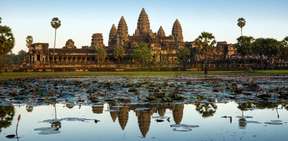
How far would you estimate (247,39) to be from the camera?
10594 cm

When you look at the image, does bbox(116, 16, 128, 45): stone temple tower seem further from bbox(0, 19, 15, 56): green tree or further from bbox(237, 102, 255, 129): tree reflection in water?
bbox(237, 102, 255, 129): tree reflection in water

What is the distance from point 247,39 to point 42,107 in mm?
91862

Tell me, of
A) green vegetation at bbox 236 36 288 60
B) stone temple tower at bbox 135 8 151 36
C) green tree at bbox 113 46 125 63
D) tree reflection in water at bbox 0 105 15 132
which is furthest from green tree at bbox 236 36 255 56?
tree reflection in water at bbox 0 105 15 132

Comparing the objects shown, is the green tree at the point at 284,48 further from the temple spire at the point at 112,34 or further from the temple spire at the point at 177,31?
the temple spire at the point at 112,34

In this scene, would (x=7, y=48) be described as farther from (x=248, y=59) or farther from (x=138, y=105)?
(x=248, y=59)

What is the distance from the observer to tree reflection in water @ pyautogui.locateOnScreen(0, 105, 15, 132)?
15055 mm

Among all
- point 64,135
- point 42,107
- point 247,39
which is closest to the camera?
point 64,135

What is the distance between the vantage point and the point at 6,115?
17.2 metres

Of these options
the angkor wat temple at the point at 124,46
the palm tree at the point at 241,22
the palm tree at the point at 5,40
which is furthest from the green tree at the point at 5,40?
the palm tree at the point at 241,22

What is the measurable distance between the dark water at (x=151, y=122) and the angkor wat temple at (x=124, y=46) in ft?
311

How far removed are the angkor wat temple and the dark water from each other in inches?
3729

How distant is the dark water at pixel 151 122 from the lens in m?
12.4

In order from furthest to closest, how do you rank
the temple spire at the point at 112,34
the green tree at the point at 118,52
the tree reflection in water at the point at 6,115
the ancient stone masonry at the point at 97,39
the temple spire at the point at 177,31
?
the temple spire at the point at 177,31
the temple spire at the point at 112,34
the ancient stone masonry at the point at 97,39
the green tree at the point at 118,52
the tree reflection in water at the point at 6,115

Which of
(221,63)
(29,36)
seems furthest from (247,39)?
(29,36)
